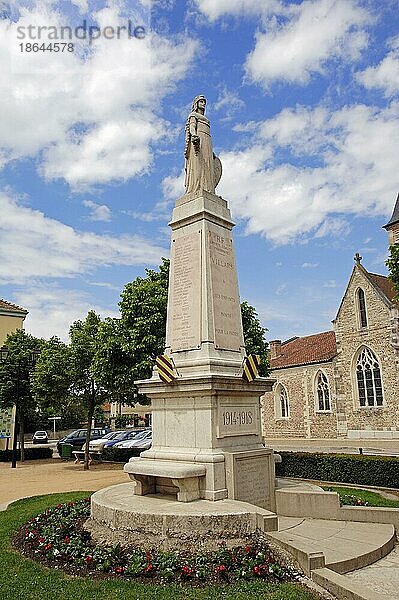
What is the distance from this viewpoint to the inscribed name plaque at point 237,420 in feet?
31.4

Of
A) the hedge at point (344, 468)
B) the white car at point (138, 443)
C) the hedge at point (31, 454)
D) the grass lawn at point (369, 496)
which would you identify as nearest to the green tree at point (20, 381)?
the hedge at point (31, 454)

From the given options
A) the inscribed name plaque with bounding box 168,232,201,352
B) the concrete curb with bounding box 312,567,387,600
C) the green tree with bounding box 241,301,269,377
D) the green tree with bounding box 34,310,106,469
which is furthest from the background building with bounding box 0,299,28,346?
the concrete curb with bounding box 312,567,387,600

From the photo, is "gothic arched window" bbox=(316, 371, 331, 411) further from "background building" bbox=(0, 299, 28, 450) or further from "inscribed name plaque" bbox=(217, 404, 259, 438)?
"inscribed name plaque" bbox=(217, 404, 259, 438)

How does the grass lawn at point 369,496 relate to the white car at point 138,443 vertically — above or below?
below

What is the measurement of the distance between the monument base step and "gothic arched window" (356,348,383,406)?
2962 centimetres

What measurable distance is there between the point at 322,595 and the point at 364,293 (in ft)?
109

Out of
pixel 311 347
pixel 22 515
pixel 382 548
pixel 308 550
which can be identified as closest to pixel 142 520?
pixel 308 550

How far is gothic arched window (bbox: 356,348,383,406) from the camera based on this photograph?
35.7m

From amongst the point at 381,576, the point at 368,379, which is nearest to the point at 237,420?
the point at 381,576

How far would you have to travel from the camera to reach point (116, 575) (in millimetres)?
6828

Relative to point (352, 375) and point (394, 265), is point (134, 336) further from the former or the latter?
point (352, 375)

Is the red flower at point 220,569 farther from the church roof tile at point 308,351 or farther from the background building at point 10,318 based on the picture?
the church roof tile at point 308,351

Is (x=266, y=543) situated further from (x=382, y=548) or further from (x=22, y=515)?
(x=22, y=515)

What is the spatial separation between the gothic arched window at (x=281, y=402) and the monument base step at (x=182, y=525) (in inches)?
1416
